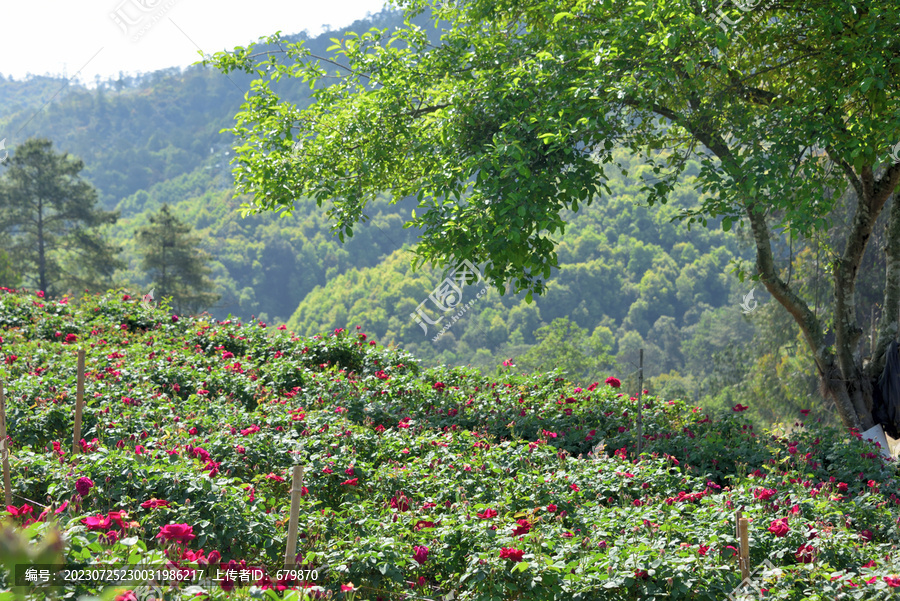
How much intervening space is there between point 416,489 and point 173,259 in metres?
28.9

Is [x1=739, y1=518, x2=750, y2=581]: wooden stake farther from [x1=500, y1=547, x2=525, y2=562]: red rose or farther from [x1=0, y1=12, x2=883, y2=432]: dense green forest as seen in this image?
[x1=0, y1=12, x2=883, y2=432]: dense green forest

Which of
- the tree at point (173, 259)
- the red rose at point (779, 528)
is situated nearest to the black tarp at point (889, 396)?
the red rose at point (779, 528)

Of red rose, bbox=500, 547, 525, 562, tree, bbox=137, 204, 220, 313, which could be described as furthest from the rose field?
tree, bbox=137, 204, 220, 313

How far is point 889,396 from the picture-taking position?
6.66m

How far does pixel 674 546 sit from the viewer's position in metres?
3.02

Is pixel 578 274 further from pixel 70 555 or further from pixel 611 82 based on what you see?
pixel 70 555

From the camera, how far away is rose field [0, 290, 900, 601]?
2.69 metres

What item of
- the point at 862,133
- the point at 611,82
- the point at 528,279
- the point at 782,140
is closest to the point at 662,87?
the point at 611,82

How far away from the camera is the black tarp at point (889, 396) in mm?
6582

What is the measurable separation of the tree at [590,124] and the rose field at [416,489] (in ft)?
5.48

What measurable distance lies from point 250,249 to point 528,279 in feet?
225

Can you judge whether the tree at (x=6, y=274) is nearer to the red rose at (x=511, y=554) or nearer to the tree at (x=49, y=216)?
the tree at (x=49, y=216)

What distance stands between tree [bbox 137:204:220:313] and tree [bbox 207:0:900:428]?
24.2 meters

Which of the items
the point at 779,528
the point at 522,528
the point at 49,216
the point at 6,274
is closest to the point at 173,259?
the point at 49,216
